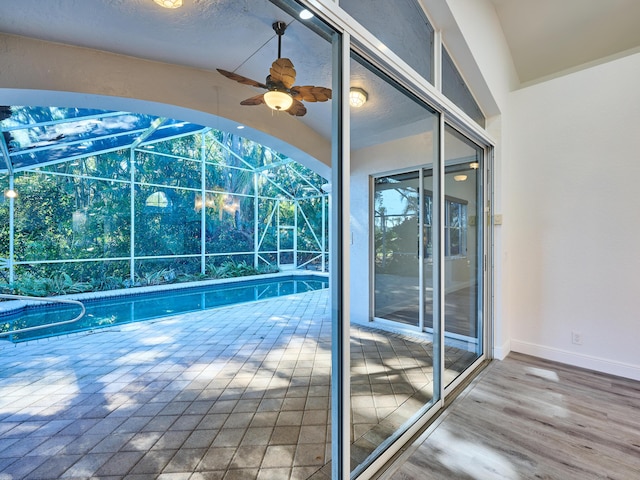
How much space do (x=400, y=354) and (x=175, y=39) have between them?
12.3ft

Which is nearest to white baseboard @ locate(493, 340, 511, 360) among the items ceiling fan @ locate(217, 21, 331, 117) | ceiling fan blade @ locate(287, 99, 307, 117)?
ceiling fan @ locate(217, 21, 331, 117)

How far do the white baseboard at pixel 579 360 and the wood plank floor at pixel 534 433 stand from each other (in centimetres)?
9

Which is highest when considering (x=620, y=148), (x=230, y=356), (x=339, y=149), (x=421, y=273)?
(x=620, y=148)

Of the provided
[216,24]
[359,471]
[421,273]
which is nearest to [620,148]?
[421,273]

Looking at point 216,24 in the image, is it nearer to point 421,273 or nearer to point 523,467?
point 421,273

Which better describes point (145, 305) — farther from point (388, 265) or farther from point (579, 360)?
point (579, 360)

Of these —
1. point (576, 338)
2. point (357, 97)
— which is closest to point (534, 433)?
point (576, 338)

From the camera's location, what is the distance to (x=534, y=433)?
5.95 ft

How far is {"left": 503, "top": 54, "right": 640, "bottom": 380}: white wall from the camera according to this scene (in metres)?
2.54

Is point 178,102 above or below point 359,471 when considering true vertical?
above

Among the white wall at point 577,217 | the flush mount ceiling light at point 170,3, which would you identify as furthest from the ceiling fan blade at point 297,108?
the white wall at point 577,217

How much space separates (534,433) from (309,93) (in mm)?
3167

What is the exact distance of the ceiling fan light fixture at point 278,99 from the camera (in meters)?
2.62

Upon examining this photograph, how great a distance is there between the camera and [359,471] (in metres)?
1.42
